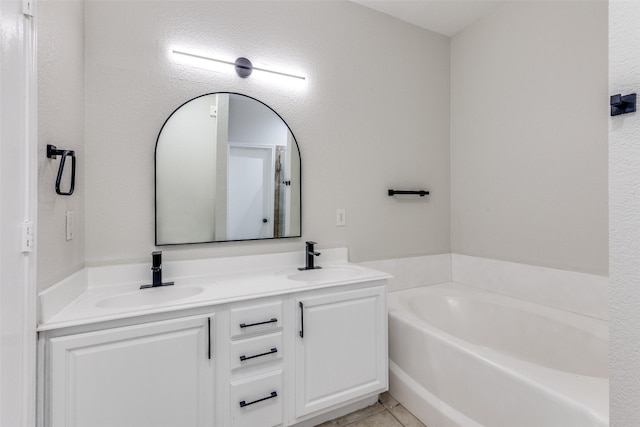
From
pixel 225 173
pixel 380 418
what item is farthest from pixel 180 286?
pixel 380 418

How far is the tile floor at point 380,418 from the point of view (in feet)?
5.55

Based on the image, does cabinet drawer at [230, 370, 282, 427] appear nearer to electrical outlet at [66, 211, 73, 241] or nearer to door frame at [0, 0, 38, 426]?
door frame at [0, 0, 38, 426]

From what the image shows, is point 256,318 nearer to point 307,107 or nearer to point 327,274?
point 327,274

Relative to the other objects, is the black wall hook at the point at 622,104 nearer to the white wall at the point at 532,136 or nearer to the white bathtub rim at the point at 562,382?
the white bathtub rim at the point at 562,382

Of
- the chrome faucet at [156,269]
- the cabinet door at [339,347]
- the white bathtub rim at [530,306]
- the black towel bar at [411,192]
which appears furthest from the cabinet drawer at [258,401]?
the black towel bar at [411,192]

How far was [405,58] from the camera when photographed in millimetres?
2438

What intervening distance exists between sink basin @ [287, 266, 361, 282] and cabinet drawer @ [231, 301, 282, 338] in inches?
13.0

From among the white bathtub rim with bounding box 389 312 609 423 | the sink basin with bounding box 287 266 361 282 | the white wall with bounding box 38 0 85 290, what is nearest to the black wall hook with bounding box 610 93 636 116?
the white bathtub rim with bounding box 389 312 609 423

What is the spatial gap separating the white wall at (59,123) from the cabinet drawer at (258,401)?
35.2 inches

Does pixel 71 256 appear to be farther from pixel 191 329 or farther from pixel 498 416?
pixel 498 416

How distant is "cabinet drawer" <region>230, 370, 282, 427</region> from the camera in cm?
135

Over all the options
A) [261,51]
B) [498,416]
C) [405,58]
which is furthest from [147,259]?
[405,58]

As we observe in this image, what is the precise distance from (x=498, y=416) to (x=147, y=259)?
1.87 meters

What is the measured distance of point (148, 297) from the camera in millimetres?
1470
